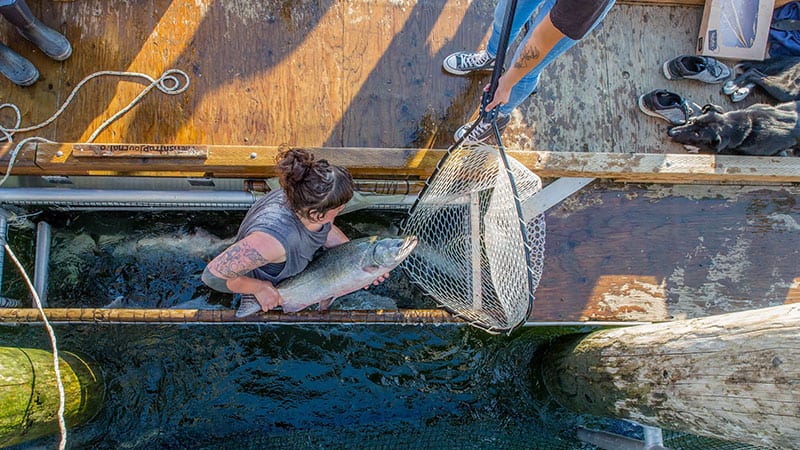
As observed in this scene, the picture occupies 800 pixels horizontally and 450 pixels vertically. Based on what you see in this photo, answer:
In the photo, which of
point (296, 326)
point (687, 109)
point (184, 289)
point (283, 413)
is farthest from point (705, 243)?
point (184, 289)

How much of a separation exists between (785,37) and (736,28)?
49 cm

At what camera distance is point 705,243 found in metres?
3.80

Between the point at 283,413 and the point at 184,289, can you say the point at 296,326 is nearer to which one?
the point at 283,413

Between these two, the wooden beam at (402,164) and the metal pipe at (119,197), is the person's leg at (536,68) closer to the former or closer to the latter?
the wooden beam at (402,164)

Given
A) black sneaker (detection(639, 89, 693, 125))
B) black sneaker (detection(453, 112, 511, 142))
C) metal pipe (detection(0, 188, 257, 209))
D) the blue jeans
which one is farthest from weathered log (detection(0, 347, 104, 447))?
black sneaker (detection(639, 89, 693, 125))

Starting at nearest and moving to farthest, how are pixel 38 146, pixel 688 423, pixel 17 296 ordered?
pixel 688 423
pixel 38 146
pixel 17 296

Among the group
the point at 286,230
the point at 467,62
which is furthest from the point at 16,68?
the point at 467,62

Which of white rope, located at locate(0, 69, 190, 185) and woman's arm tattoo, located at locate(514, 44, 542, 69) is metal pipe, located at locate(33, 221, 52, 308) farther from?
woman's arm tattoo, located at locate(514, 44, 542, 69)

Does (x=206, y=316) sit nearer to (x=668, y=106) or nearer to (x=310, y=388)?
(x=310, y=388)

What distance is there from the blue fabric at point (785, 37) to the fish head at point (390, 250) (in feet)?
12.6

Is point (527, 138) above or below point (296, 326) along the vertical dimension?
above

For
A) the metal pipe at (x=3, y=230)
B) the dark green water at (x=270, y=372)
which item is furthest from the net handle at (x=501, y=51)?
the metal pipe at (x=3, y=230)

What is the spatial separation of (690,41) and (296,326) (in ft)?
14.2

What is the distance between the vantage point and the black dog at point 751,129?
3693 millimetres
